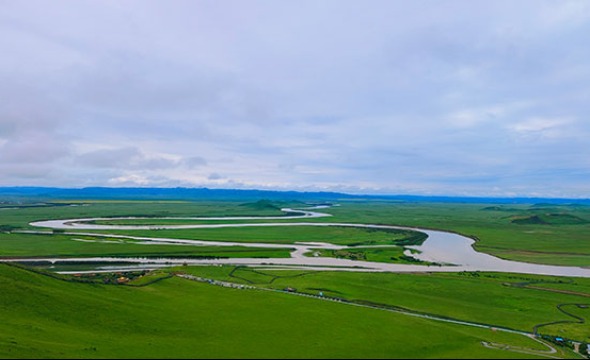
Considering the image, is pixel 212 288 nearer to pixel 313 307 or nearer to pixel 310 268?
pixel 313 307

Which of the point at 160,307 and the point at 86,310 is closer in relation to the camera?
the point at 86,310

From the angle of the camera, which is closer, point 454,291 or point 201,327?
point 201,327

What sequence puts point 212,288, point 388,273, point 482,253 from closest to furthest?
1. point 212,288
2. point 388,273
3. point 482,253

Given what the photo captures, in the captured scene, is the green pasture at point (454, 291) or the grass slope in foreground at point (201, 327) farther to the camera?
the green pasture at point (454, 291)

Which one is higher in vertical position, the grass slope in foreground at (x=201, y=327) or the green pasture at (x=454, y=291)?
the grass slope in foreground at (x=201, y=327)

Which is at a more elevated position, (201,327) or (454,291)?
(201,327)

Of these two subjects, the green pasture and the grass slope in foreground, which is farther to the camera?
the green pasture

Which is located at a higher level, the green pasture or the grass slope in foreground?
the grass slope in foreground

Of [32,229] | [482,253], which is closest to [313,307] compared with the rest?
[482,253]
